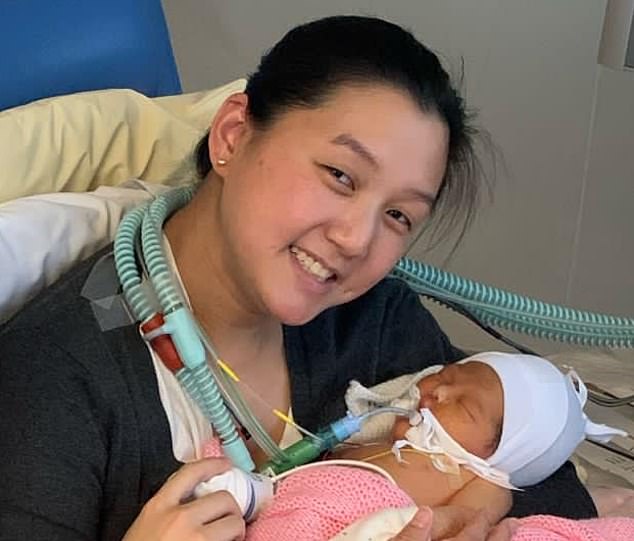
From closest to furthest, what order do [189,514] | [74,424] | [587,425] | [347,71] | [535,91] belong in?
[189,514] < [74,424] < [347,71] < [587,425] < [535,91]

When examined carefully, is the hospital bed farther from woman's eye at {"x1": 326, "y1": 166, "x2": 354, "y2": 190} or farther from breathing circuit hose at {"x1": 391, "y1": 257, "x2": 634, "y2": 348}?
woman's eye at {"x1": 326, "y1": 166, "x2": 354, "y2": 190}

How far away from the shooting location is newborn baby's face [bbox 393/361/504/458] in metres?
1.49

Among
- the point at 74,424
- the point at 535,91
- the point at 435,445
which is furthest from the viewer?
the point at 535,91

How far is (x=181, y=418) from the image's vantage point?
1.32m

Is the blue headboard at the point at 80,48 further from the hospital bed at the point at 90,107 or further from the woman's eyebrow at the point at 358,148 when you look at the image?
the woman's eyebrow at the point at 358,148

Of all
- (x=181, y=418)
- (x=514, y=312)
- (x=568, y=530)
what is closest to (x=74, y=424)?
(x=181, y=418)

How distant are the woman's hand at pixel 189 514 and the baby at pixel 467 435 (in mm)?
184

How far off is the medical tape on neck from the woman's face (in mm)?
254

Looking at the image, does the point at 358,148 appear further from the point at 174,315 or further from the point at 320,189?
the point at 174,315

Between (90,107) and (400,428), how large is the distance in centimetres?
60

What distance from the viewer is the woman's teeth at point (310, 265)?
1284mm

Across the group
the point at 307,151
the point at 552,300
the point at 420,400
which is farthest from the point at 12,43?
the point at 552,300

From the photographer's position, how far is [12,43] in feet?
5.09

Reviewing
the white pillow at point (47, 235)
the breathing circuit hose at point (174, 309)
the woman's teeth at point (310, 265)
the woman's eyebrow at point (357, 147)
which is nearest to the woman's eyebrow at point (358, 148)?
the woman's eyebrow at point (357, 147)
